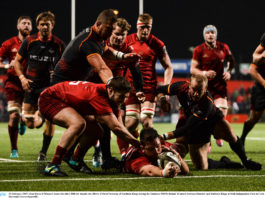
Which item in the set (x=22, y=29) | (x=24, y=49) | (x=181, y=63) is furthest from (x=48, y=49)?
(x=181, y=63)

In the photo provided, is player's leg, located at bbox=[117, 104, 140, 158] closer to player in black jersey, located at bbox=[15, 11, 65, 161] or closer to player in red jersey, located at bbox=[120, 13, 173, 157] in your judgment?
player in red jersey, located at bbox=[120, 13, 173, 157]

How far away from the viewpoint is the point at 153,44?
8.56 meters

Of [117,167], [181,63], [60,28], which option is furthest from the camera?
[60,28]

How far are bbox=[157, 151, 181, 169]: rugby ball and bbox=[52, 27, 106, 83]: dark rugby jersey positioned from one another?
4.78 ft

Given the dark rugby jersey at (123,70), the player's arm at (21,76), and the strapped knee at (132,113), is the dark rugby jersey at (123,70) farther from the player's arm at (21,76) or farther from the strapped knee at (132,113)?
the player's arm at (21,76)

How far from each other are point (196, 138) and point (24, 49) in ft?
10.1

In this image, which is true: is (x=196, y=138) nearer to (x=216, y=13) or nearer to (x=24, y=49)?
(x=24, y=49)

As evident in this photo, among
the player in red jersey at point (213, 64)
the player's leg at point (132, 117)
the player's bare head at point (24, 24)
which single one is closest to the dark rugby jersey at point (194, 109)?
the player's leg at point (132, 117)

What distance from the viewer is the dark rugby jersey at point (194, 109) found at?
623 centimetres

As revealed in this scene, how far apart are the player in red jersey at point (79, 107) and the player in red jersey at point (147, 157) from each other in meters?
0.27

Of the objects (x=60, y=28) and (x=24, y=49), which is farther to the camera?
(x=60, y=28)

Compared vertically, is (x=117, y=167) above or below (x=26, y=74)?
below

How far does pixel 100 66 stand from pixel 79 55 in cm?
41

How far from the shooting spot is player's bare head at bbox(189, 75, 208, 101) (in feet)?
20.0
